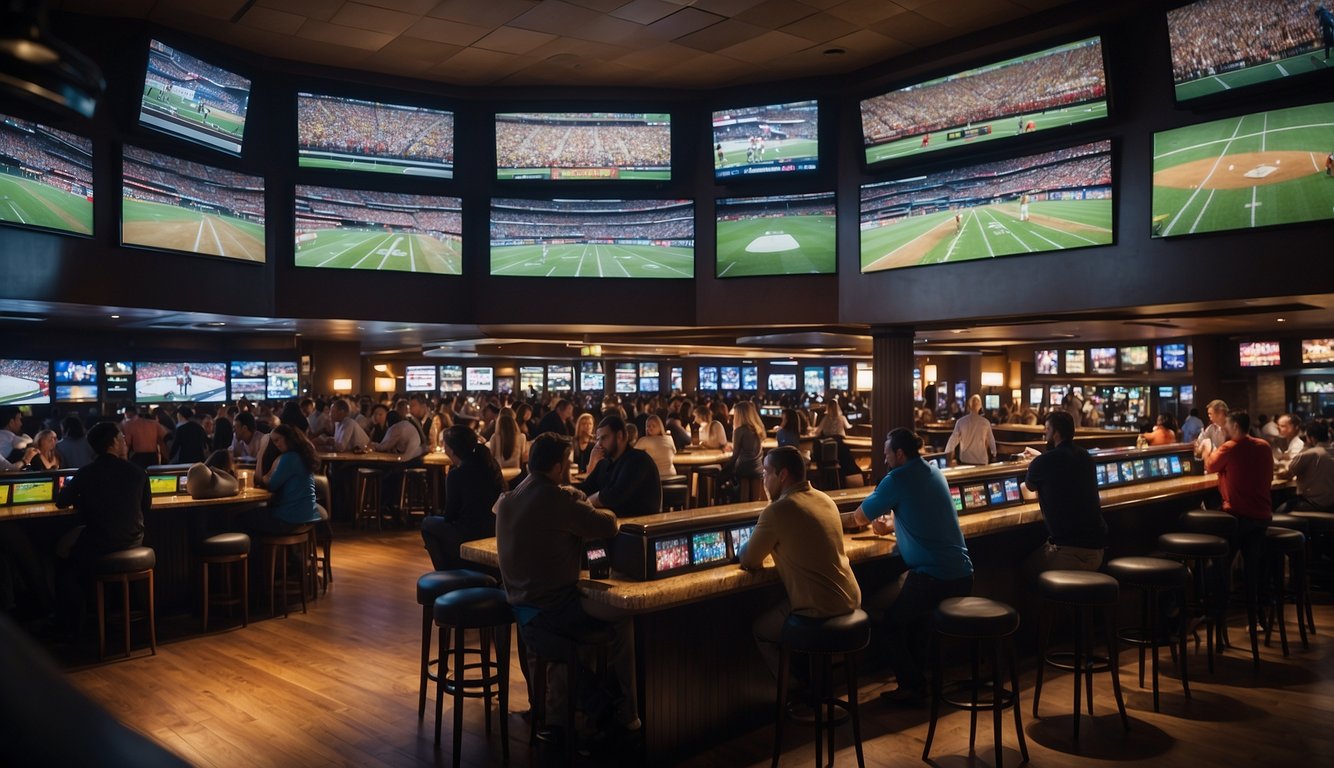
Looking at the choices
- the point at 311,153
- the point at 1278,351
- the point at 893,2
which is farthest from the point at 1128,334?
the point at 311,153

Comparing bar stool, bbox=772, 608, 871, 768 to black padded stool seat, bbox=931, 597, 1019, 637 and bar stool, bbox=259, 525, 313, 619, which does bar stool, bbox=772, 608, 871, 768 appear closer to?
black padded stool seat, bbox=931, 597, 1019, 637

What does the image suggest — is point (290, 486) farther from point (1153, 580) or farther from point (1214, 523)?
point (1214, 523)

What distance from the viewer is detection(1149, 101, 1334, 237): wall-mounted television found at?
21.0 feet

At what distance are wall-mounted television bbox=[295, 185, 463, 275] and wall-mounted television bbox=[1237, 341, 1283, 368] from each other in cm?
1314

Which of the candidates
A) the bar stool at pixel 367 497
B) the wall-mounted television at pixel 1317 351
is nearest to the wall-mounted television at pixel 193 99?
the bar stool at pixel 367 497

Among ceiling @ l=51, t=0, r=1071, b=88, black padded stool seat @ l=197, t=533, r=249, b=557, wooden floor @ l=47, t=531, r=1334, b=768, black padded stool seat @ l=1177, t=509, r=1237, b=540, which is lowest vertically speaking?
wooden floor @ l=47, t=531, r=1334, b=768

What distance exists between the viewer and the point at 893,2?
25.0ft

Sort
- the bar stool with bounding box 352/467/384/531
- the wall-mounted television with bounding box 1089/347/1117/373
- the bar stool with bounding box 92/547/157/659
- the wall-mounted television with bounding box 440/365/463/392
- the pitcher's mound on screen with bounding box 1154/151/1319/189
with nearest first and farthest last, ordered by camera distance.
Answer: the bar stool with bounding box 92/547/157/659 → the pitcher's mound on screen with bounding box 1154/151/1319/189 → the bar stool with bounding box 352/467/384/531 → the wall-mounted television with bounding box 1089/347/1117/373 → the wall-mounted television with bounding box 440/365/463/392

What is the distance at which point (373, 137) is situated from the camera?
945 cm

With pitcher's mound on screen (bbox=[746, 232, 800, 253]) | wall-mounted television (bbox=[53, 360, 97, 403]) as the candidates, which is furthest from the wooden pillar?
wall-mounted television (bbox=[53, 360, 97, 403])

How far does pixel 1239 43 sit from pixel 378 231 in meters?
7.95

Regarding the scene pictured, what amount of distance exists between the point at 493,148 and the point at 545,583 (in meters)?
6.96

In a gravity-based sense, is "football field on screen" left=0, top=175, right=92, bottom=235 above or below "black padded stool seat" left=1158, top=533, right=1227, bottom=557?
above

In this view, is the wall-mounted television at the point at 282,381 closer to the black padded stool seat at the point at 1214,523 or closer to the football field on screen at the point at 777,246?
the football field on screen at the point at 777,246
